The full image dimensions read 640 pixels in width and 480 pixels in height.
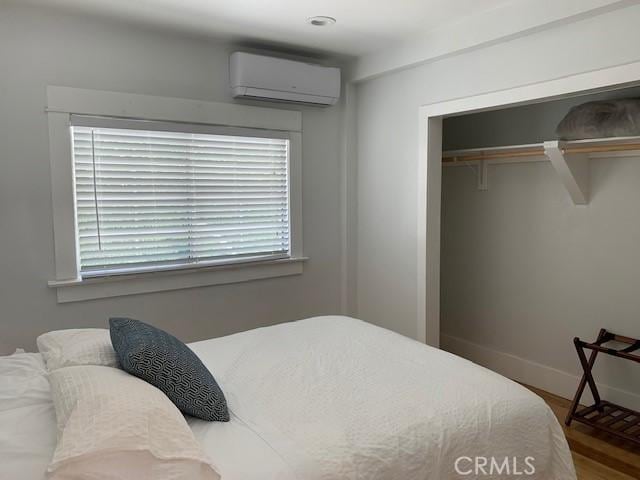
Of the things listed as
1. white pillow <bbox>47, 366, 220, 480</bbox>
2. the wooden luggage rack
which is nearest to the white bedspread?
white pillow <bbox>47, 366, 220, 480</bbox>

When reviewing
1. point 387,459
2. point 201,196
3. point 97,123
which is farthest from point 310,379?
point 97,123

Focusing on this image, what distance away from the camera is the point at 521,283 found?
377 centimetres

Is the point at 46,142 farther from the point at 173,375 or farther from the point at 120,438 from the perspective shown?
the point at 120,438

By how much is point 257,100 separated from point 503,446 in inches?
103

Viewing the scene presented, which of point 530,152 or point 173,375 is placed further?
point 530,152

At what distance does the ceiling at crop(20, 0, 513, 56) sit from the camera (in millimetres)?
2689

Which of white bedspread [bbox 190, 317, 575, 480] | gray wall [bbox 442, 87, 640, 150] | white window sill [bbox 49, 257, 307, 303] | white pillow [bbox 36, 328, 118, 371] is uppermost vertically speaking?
gray wall [bbox 442, 87, 640, 150]

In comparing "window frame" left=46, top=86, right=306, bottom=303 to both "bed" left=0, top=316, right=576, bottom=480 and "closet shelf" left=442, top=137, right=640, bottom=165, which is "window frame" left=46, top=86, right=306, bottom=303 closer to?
"bed" left=0, top=316, right=576, bottom=480

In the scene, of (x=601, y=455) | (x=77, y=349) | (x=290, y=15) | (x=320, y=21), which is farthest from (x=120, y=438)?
(x=601, y=455)

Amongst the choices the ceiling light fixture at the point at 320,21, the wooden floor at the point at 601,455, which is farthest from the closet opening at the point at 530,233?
the ceiling light fixture at the point at 320,21

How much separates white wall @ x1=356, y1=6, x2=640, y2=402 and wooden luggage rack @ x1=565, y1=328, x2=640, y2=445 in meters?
0.13

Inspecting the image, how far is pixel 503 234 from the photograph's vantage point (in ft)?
12.6

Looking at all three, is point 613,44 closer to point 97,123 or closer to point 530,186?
point 530,186

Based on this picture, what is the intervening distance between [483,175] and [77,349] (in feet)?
10.1
